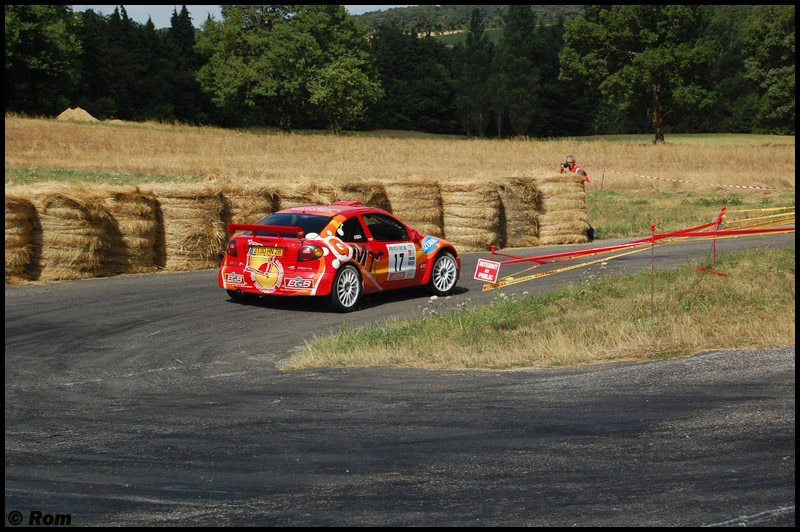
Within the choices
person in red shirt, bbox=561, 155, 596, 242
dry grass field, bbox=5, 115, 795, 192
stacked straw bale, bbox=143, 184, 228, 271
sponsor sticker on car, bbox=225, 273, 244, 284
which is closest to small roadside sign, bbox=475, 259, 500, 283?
Answer: sponsor sticker on car, bbox=225, 273, 244, 284

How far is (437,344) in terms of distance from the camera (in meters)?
11.3

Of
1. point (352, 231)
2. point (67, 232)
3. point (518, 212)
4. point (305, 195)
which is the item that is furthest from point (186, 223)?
point (518, 212)

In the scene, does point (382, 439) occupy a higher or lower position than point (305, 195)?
lower

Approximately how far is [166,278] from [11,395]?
8266 millimetres

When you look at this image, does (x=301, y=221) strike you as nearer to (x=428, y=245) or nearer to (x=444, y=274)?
(x=428, y=245)

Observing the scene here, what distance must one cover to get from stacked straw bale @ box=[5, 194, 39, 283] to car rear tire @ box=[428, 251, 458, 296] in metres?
6.82

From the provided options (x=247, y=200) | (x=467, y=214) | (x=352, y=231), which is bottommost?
(x=352, y=231)

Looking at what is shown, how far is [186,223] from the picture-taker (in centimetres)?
1836

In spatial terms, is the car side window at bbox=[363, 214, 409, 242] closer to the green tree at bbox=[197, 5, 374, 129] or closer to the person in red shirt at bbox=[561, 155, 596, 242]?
the person in red shirt at bbox=[561, 155, 596, 242]

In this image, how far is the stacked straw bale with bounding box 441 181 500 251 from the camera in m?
21.7

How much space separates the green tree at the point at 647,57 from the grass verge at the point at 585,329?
62629mm

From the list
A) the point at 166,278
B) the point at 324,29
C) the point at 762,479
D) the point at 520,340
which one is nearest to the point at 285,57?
the point at 324,29

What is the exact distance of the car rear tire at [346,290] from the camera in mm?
14352

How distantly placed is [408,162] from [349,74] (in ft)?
118
